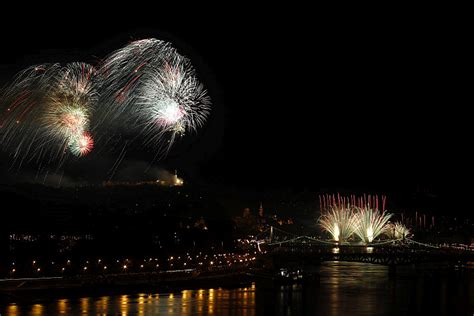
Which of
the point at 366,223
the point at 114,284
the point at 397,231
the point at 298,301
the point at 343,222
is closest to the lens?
the point at 114,284

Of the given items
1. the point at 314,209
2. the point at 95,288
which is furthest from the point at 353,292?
the point at 314,209

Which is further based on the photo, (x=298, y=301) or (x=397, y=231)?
(x=397, y=231)

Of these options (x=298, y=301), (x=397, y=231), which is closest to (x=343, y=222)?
(x=397, y=231)

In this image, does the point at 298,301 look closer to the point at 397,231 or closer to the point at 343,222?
the point at 343,222

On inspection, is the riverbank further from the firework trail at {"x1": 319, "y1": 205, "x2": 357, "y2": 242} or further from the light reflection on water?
the firework trail at {"x1": 319, "y1": 205, "x2": 357, "y2": 242}

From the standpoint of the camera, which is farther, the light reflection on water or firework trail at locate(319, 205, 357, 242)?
firework trail at locate(319, 205, 357, 242)

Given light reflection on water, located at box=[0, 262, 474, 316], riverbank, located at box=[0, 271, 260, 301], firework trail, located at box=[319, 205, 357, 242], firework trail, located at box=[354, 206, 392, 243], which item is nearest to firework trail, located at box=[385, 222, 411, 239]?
firework trail, located at box=[319, 205, 357, 242]

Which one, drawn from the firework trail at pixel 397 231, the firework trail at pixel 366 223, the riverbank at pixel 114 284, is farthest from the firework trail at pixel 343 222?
the riverbank at pixel 114 284

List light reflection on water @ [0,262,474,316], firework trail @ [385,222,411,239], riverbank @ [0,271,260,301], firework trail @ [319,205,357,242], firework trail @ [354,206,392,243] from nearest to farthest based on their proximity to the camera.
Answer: light reflection on water @ [0,262,474,316] < riverbank @ [0,271,260,301] < firework trail @ [354,206,392,243] < firework trail @ [319,205,357,242] < firework trail @ [385,222,411,239]

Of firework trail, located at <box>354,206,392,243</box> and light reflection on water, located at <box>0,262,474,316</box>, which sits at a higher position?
firework trail, located at <box>354,206,392,243</box>

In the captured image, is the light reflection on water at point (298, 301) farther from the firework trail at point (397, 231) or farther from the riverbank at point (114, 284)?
the firework trail at point (397, 231)
